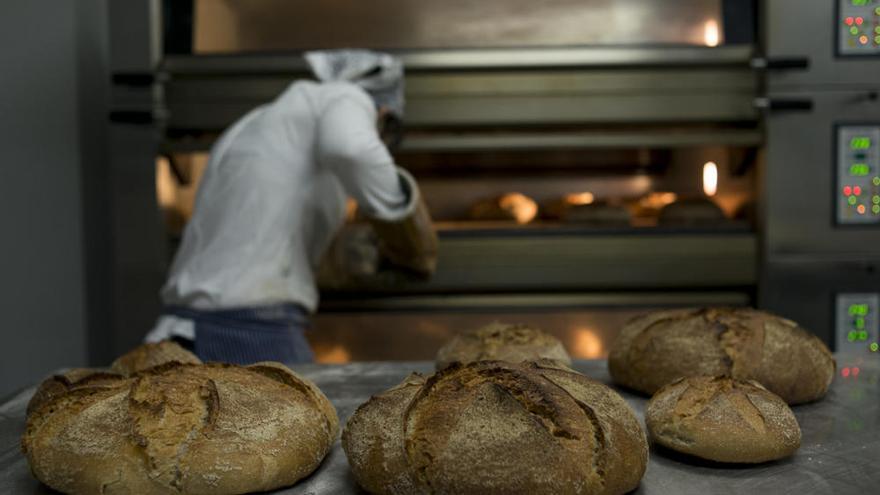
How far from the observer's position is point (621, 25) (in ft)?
9.80

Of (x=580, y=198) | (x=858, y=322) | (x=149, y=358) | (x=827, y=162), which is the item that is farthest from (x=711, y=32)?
(x=149, y=358)

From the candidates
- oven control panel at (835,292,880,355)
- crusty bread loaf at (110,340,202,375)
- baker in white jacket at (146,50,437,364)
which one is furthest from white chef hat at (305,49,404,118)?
oven control panel at (835,292,880,355)

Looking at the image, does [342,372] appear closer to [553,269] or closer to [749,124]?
[553,269]

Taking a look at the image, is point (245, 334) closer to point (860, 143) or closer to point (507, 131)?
point (507, 131)

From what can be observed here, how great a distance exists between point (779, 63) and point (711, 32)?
27 cm

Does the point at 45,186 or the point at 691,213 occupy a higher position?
Result: the point at 45,186

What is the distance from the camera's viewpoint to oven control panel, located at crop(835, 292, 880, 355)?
9.39ft

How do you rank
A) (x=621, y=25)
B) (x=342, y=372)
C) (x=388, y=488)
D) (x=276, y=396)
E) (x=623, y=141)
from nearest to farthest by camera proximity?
(x=388, y=488) → (x=276, y=396) → (x=342, y=372) → (x=623, y=141) → (x=621, y=25)

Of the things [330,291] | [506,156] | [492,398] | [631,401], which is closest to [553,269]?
[506,156]

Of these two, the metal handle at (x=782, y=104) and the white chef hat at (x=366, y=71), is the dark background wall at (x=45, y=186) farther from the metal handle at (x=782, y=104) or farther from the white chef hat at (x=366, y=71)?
the metal handle at (x=782, y=104)

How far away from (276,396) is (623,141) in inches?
75.7

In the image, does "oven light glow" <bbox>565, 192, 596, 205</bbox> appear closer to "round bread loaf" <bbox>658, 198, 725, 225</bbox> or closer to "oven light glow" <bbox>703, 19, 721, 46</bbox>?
"round bread loaf" <bbox>658, 198, 725, 225</bbox>

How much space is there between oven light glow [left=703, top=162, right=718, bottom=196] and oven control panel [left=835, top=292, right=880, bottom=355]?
1.82 ft

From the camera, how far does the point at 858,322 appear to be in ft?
9.43
